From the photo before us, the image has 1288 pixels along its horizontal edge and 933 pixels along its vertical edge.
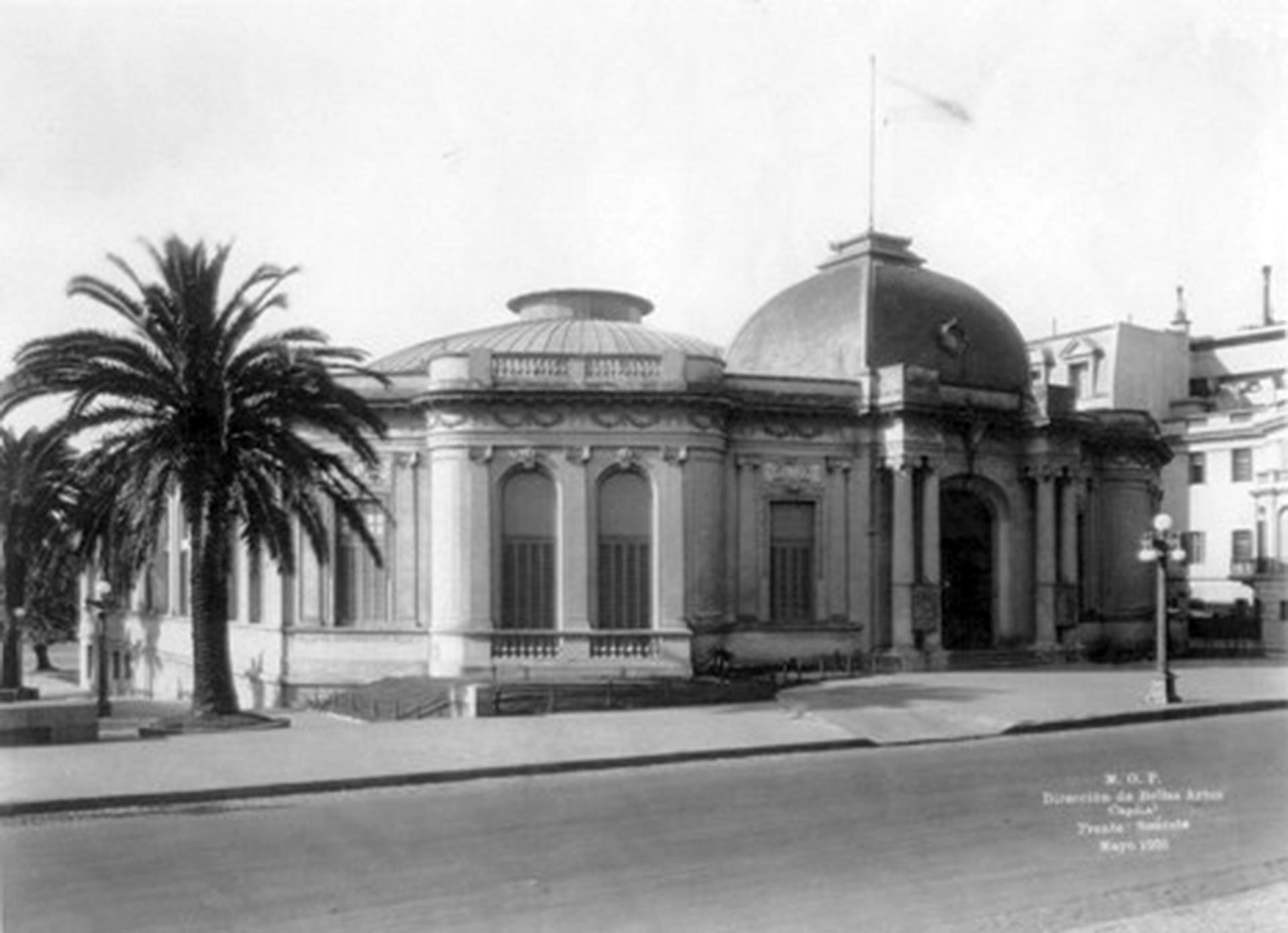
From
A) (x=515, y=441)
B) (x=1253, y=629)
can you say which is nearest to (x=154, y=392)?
(x=515, y=441)

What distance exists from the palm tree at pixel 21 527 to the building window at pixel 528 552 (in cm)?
890

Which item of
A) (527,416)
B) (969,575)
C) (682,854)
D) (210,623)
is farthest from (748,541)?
(682,854)

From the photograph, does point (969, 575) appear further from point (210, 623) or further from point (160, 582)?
point (160, 582)

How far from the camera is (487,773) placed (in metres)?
16.6

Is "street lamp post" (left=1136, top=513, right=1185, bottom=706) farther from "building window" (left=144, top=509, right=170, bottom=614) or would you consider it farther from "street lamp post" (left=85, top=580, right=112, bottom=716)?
"building window" (left=144, top=509, right=170, bottom=614)

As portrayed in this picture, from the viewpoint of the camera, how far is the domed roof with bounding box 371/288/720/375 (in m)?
32.0

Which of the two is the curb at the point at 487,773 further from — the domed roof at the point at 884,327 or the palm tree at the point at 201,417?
the domed roof at the point at 884,327

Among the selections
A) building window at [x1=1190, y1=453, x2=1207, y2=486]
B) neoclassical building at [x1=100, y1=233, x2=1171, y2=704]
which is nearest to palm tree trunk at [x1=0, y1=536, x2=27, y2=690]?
neoclassical building at [x1=100, y1=233, x2=1171, y2=704]

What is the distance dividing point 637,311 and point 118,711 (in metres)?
18.3

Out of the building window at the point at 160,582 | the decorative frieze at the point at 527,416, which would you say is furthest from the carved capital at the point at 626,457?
the building window at the point at 160,582

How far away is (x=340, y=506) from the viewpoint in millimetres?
23047

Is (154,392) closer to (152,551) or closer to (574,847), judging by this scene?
(152,551)

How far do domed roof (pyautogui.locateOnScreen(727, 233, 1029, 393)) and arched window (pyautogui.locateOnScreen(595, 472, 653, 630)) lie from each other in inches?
289

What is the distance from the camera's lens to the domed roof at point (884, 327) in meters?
33.3
